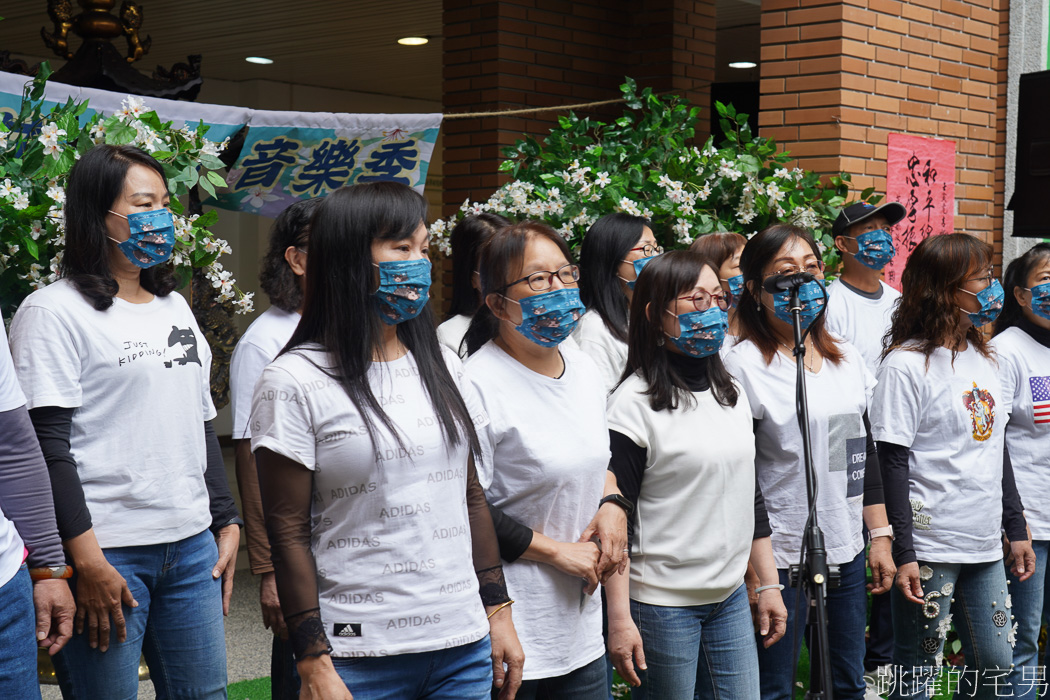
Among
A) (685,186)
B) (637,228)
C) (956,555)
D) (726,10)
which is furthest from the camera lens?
(726,10)

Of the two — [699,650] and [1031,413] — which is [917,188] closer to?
Result: [1031,413]

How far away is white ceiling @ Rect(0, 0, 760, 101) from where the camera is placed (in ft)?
34.0

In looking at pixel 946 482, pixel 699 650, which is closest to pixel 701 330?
pixel 699 650

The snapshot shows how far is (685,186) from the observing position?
17.2 feet

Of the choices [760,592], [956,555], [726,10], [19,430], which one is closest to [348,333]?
[19,430]

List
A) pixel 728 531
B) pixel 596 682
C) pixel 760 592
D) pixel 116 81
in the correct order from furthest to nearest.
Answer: pixel 116 81 → pixel 760 592 → pixel 728 531 → pixel 596 682

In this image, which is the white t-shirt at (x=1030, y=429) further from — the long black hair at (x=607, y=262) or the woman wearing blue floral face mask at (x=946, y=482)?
the long black hair at (x=607, y=262)

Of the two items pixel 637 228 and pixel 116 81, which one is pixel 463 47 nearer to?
pixel 116 81

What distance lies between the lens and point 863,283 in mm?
5266

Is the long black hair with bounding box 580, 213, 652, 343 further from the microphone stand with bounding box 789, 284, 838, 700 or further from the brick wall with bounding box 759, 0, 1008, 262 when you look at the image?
the brick wall with bounding box 759, 0, 1008, 262

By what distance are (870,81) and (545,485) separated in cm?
467

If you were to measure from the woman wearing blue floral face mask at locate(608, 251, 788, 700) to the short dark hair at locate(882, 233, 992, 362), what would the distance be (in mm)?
1094

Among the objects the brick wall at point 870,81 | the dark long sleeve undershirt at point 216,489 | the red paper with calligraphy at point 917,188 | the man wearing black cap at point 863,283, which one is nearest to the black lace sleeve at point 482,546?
the dark long sleeve undershirt at point 216,489

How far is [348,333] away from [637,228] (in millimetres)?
2115
